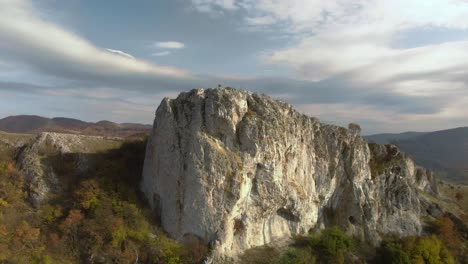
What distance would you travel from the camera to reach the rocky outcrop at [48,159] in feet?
119

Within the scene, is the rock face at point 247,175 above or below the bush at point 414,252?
above

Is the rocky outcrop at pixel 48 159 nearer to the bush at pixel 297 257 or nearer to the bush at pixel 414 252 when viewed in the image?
the bush at pixel 297 257

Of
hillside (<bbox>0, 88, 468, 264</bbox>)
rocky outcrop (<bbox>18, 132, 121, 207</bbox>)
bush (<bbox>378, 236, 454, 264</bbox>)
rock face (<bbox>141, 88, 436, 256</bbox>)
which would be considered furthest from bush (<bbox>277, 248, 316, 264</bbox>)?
rocky outcrop (<bbox>18, 132, 121, 207</bbox>)

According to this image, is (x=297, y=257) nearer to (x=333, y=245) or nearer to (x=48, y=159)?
(x=333, y=245)

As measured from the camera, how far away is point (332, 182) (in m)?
44.0

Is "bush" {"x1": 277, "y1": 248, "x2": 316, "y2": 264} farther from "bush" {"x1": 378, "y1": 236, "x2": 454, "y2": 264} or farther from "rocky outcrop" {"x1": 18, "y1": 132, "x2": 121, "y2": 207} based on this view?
"rocky outcrop" {"x1": 18, "y1": 132, "x2": 121, "y2": 207}

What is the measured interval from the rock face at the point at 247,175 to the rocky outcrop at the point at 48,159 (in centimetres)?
861

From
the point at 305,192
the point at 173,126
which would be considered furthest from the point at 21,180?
the point at 305,192

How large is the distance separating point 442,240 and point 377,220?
8310 mm

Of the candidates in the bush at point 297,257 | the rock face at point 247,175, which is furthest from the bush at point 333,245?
the rock face at point 247,175

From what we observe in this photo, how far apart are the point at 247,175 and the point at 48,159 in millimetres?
21926

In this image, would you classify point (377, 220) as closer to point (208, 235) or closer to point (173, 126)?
point (208, 235)

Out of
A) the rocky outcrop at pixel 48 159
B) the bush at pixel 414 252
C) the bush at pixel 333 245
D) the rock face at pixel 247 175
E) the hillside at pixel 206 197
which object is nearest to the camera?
the hillside at pixel 206 197

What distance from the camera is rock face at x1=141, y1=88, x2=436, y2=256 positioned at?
34031 mm
